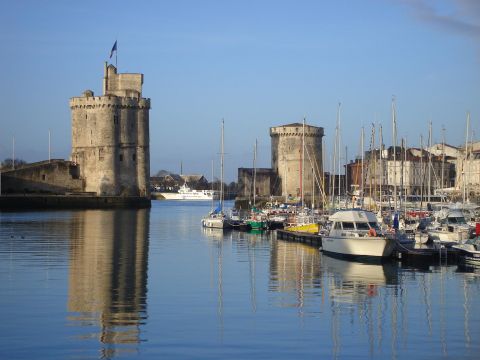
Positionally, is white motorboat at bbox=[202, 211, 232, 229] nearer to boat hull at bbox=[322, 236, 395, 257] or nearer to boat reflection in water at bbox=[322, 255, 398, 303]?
boat reflection in water at bbox=[322, 255, 398, 303]

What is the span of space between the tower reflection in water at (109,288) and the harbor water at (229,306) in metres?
0.03

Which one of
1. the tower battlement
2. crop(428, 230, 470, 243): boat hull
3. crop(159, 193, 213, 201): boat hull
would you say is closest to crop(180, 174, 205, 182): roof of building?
crop(159, 193, 213, 201): boat hull

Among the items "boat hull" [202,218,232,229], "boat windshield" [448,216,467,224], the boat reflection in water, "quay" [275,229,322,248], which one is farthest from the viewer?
"boat hull" [202,218,232,229]

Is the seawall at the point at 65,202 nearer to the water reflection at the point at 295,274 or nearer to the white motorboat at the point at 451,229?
the water reflection at the point at 295,274

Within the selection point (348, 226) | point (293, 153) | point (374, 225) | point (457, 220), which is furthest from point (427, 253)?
point (293, 153)

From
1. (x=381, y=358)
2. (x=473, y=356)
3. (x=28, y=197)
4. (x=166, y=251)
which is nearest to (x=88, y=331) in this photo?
(x=381, y=358)

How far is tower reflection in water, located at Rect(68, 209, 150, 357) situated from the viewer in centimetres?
1481

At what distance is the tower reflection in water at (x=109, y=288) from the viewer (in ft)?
48.6

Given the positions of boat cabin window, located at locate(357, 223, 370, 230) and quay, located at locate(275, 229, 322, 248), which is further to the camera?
quay, located at locate(275, 229, 322, 248)

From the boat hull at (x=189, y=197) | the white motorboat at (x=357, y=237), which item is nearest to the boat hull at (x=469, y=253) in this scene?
the white motorboat at (x=357, y=237)

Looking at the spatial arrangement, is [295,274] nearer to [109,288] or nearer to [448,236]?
[109,288]

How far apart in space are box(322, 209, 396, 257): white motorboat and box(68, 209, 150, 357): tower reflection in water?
5657mm

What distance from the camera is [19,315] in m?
16.4

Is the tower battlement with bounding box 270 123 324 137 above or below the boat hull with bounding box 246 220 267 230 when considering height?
above
